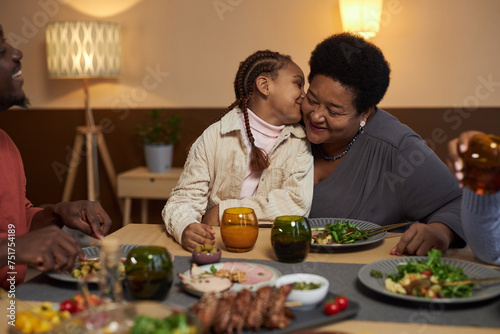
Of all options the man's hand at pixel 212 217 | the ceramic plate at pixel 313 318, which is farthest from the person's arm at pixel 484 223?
the man's hand at pixel 212 217

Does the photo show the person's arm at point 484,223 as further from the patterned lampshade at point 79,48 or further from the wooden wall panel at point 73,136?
the patterned lampshade at point 79,48

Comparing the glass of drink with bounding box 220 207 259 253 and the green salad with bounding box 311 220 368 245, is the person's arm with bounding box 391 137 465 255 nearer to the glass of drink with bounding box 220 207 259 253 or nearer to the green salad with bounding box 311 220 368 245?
the green salad with bounding box 311 220 368 245

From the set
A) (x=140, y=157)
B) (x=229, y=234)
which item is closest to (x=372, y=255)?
(x=229, y=234)

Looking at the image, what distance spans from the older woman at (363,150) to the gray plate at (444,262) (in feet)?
1.52

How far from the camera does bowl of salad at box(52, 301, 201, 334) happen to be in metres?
0.84

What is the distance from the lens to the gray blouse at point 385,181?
1.85 m

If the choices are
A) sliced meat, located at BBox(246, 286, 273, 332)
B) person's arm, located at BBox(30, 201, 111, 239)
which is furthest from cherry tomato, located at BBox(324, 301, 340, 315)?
person's arm, located at BBox(30, 201, 111, 239)

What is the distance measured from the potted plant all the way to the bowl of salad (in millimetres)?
3143

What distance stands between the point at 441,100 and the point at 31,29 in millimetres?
3170

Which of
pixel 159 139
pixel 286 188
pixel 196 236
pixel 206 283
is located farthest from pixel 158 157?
pixel 206 283

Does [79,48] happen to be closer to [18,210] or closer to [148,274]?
[18,210]

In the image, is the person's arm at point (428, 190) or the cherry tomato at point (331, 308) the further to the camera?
the person's arm at point (428, 190)

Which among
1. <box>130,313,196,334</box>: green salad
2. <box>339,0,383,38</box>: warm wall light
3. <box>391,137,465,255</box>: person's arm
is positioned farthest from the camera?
<box>339,0,383,38</box>: warm wall light

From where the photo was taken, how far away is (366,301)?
1182mm
